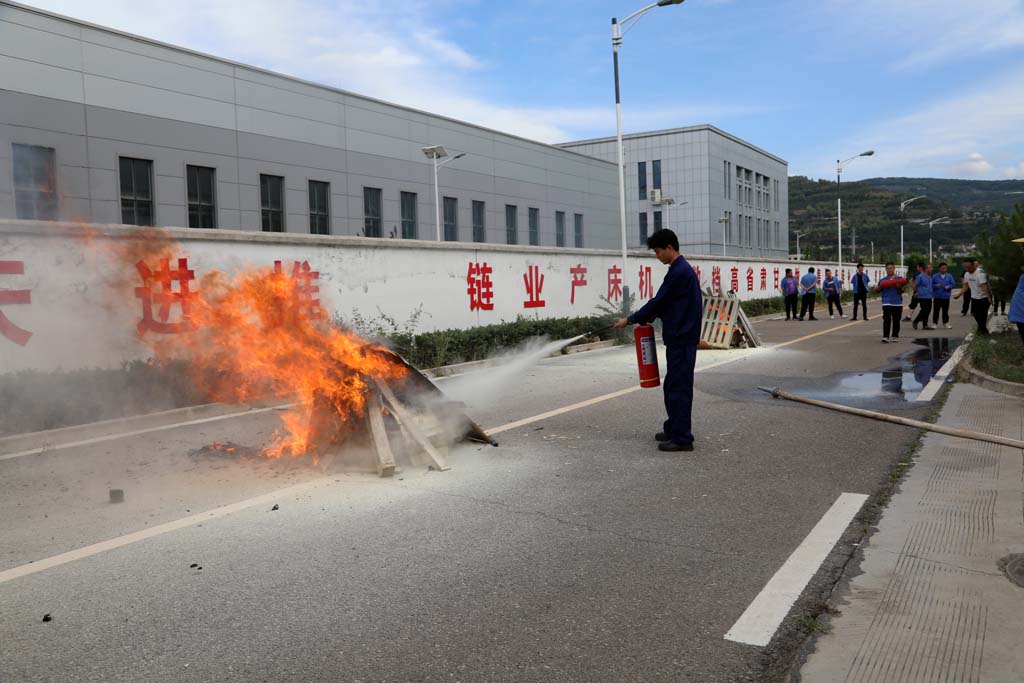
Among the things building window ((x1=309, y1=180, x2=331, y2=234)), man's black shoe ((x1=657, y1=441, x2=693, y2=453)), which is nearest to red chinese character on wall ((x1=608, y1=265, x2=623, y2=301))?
building window ((x1=309, y1=180, x2=331, y2=234))

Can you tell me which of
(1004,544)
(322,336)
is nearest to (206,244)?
(322,336)

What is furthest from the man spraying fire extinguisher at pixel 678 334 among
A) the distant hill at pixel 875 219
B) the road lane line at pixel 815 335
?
the distant hill at pixel 875 219

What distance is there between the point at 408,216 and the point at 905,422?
29451mm

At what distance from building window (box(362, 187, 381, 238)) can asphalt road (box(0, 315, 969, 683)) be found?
2550 cm

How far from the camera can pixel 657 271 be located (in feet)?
92.9

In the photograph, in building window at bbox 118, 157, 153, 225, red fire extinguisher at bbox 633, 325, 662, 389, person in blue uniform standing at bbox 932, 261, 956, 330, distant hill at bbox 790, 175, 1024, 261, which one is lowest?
red fire extinguisher at bbox 633, 325, 662, 389

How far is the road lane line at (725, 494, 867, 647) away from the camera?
3.57 m

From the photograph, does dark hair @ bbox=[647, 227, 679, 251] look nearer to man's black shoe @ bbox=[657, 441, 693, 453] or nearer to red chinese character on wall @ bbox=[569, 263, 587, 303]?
man's black shoe @ bbox=[657, 441, 693, 453]

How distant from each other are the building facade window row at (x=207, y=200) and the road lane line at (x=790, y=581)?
453 inches

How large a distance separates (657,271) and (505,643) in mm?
25672

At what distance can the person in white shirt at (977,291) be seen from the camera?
1697cm

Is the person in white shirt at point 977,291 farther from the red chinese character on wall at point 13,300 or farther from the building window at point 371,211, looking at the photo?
the building window at point 371,211

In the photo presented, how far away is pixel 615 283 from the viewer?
25109mm

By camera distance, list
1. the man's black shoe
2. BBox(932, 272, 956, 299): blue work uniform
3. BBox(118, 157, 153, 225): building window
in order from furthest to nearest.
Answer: BBox(118, 157, 153, 225): building window, BBox(932, 272, 956, 299): blue work uniform, the man's black shoe
